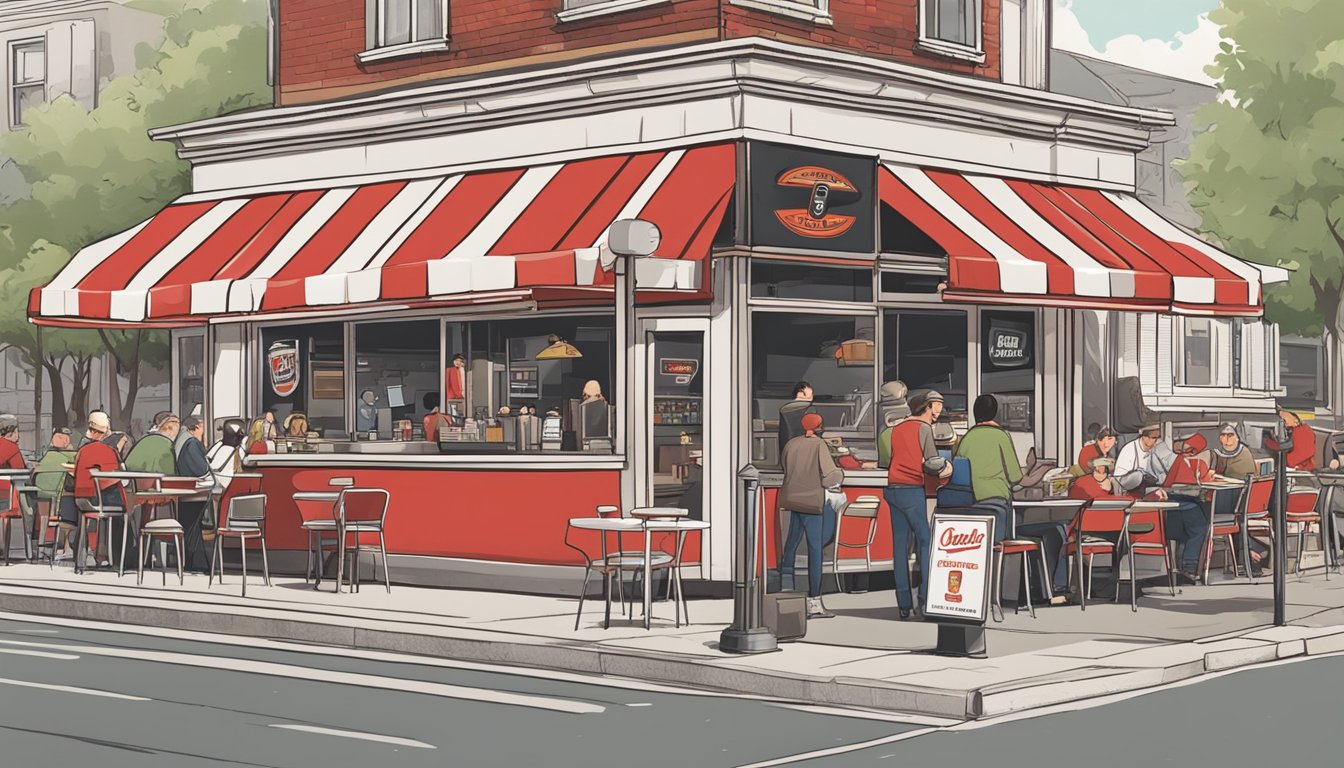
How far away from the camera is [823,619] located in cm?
1543

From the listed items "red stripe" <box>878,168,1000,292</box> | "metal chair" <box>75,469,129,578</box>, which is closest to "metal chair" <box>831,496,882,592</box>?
"red stripe" <box>878,168,1000,292</box>

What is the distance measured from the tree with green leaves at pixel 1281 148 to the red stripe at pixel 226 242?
27742 mm

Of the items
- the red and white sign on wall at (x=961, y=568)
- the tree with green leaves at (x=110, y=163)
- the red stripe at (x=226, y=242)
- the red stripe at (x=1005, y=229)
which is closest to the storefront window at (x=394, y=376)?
the red stripe at (x=226, y=242)

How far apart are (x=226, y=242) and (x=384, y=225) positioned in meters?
2.39

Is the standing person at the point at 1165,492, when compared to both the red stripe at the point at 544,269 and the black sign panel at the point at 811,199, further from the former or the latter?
the red stripe at the point at 544,269

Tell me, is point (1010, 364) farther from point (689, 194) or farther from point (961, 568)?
point (961, 568)

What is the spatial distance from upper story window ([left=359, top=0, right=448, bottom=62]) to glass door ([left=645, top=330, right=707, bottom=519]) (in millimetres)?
4796

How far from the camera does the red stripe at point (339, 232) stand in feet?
64.2

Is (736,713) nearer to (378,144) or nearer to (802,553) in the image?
(802,553)

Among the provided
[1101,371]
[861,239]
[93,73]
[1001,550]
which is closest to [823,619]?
[1001,550]

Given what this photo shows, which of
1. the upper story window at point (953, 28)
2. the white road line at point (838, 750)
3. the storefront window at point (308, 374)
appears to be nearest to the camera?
the white road line at point (838, 750)

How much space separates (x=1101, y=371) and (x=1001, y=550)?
275 inches

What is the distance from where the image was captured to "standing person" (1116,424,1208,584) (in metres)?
18.5

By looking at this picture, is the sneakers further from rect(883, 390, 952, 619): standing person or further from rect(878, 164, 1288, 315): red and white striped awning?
rect(878, 164, 1288, 315): red and white striped awning
